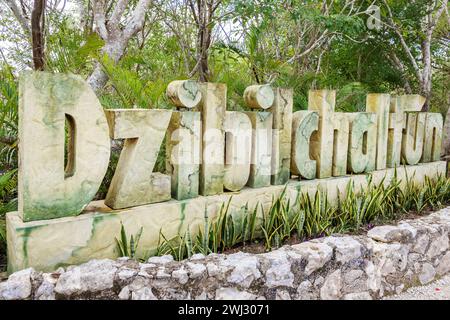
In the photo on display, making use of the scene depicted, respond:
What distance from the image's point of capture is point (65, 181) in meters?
2.37

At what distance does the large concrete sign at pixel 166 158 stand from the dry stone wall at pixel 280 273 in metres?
0.31

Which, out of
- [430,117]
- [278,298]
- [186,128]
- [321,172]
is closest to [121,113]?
[186,128]

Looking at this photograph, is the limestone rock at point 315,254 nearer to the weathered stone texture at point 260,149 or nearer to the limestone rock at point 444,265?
the weathered stone texture at point 260,149

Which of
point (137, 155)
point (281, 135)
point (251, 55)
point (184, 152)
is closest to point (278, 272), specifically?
point (184, 152)

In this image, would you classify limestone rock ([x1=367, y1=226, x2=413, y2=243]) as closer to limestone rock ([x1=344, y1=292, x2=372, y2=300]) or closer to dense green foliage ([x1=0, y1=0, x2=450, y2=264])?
limestone rock ([x1=344, y1=292, x2=372, y2=300])

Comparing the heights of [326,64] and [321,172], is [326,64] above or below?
above

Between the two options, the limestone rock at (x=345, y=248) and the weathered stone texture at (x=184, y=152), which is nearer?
the limestone rock at (x=345, y=248)

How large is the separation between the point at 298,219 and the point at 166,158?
1166 millimetres

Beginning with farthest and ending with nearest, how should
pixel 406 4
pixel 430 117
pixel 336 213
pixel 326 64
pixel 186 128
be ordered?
pixel 326 64 < pixel 406 4 < pixel 430 117 < pixel 336 213 < pixel 186 128

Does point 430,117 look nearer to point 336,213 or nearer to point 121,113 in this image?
point 336,213

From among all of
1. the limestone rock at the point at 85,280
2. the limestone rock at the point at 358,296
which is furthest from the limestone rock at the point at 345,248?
the limestone rock at the point at 85,280

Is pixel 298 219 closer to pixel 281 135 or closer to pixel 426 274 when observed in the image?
pixel 281 135

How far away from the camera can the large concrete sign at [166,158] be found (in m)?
2.26

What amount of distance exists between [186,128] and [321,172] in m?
1.49
